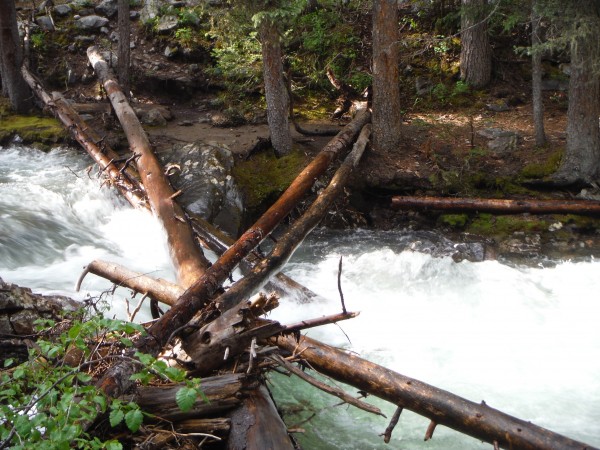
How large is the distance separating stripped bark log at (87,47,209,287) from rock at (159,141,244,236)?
2.58ft

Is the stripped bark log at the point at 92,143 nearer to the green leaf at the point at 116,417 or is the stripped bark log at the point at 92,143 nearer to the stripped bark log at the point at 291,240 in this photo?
the stripped bark log at the point at 291,240

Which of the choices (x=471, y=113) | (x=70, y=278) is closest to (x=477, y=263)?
(x=471, y=113)

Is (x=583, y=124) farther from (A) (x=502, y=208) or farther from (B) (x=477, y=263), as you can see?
(B) (x=477, y=263)

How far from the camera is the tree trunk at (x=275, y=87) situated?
9.65 meters

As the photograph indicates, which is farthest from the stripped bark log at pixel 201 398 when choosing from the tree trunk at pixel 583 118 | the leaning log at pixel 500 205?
the tree trunk at pixel 583 118

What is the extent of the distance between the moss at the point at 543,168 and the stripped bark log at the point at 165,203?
6201 millimetres

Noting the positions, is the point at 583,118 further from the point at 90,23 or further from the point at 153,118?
the point at 90,23

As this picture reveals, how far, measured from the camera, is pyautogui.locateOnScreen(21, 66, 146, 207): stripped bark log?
8969 millimetres

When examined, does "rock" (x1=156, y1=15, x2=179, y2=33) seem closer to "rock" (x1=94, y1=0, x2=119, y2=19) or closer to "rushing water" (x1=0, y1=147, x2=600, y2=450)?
"rock" (x1=94, y1=0, x2=119, y2=19)

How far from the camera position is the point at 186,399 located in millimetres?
3449

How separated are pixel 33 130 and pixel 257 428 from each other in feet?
35.5

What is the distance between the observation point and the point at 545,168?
9977 millimetres

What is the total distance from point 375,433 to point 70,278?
4.34 m

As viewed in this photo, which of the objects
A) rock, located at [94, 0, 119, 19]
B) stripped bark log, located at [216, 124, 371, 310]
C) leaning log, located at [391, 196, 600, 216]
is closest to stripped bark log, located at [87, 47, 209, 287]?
stripped bark log, located at [216, 124, 371, 310]
